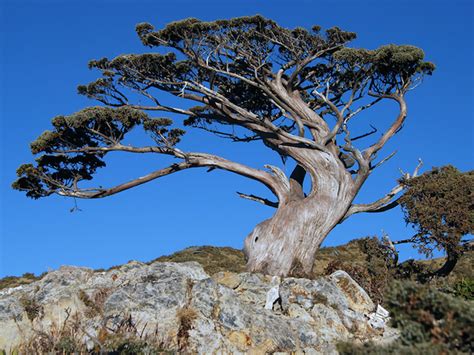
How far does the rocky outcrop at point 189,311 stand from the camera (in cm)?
1689

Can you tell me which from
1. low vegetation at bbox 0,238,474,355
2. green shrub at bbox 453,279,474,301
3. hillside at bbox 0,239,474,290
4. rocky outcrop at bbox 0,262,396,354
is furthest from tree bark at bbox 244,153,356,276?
hillside at bbox 0,239,474,290

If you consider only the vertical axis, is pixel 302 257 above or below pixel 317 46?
below

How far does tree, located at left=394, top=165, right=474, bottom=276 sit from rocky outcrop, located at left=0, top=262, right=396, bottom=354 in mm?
3782

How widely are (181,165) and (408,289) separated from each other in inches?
695

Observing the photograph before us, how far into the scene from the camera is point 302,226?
23.7 m

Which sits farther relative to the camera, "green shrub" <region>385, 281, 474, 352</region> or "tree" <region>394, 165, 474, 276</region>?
"tree" <region>394, 165, 474, 276</region>

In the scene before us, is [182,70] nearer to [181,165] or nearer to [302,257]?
[181,165]

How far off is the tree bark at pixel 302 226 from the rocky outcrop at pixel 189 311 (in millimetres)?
2168

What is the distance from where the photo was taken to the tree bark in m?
23.4

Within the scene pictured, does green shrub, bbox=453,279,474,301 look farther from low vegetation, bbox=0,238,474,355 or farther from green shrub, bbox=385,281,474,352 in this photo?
green shrub, bbox=385,281,474,352

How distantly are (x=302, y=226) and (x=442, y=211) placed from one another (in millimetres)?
4840

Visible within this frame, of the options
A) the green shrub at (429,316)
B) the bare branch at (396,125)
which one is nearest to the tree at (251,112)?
the bare branch at (396,125)

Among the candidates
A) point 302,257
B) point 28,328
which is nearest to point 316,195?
point 302,257

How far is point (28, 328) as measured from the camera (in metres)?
17.2
